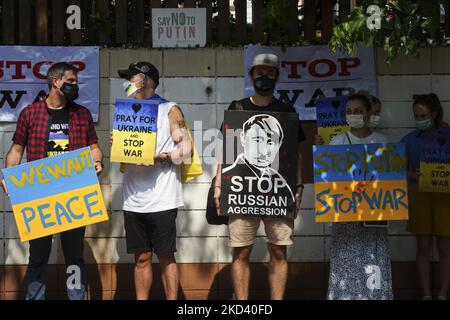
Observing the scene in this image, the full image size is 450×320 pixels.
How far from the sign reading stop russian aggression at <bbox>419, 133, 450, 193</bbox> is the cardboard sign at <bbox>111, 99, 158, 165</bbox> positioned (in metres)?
2.36

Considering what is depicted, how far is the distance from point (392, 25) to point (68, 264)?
10.7 feet

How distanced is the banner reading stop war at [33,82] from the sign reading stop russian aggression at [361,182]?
7.77ft

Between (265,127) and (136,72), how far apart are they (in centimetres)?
117

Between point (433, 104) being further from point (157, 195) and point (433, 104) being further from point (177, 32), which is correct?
point (157, 195)

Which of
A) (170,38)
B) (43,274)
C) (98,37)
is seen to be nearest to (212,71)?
(170,38)

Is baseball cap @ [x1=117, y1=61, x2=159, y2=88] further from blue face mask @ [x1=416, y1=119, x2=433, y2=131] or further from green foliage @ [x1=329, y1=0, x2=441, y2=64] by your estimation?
blue face mask @ [x1=416, y1=119, x2=433, y2=131]

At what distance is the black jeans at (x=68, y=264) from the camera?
7160 mm

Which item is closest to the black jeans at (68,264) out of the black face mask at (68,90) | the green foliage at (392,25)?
the black face mask at (68,90)

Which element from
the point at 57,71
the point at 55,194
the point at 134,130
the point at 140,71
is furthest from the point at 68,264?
the point at 140,71

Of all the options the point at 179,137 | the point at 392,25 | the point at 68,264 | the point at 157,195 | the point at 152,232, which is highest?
the point at 392,25

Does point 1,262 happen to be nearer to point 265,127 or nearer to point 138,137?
point 138,137

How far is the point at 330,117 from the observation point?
7.83 m

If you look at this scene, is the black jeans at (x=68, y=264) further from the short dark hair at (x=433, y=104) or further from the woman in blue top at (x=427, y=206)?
the short dark hair at (x=433, y=104)

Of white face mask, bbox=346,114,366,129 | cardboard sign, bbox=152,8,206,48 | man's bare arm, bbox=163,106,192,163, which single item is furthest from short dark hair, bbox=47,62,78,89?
white face mask, bbox=346,114,366,129
